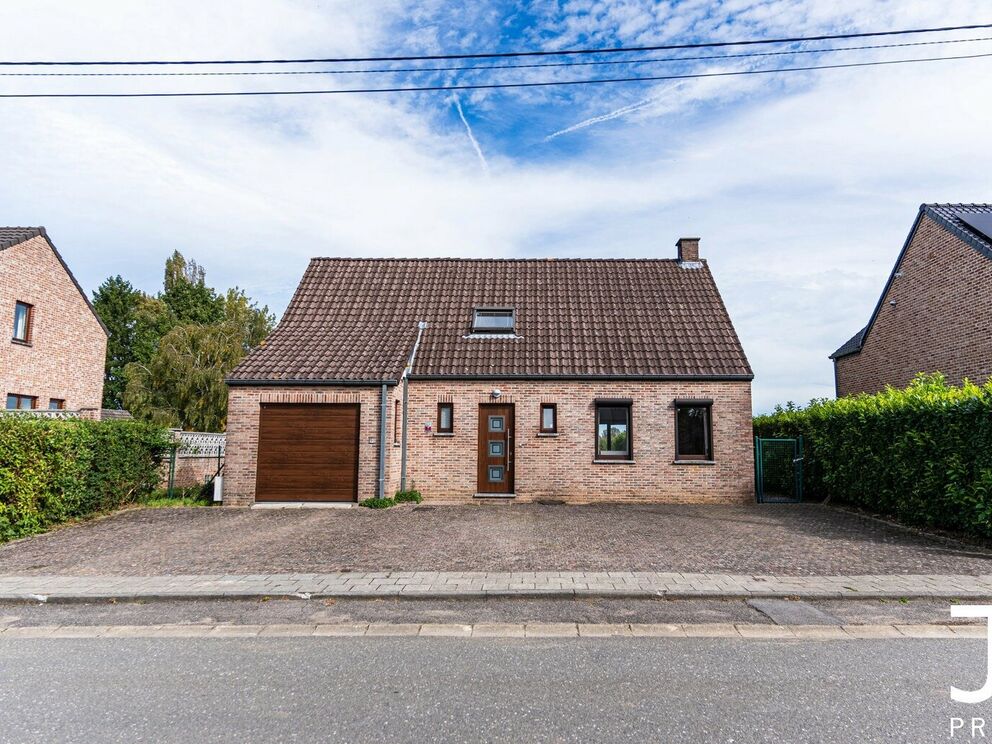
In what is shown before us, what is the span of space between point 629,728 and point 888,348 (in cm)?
2009

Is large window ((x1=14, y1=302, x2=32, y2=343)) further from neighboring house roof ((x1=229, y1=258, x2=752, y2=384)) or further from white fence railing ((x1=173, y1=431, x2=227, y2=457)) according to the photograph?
neighboring house roof ((x1=229, y1=258, x2=752, y2=384))

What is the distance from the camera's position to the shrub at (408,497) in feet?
46.6

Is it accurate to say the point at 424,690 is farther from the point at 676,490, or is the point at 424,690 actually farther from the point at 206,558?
the point at 676,490

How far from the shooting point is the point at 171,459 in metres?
14.9

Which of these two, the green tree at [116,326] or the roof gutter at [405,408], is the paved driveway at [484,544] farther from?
the green tree at [116,326]

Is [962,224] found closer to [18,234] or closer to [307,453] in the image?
[307,453]

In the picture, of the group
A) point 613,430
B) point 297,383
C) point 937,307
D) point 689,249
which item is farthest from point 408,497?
point 937,307

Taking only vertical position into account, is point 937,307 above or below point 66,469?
above

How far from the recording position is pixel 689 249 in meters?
19.2

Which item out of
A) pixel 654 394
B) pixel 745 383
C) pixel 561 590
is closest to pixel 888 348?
pixel 745 383

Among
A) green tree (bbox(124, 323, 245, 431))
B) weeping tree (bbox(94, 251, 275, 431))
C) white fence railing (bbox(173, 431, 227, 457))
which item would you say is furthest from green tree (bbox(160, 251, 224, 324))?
white fence railing (bbox(173, 431, 227, 457))

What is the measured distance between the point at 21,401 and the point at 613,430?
19.8 meters

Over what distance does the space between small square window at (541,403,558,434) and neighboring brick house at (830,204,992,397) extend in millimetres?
10513

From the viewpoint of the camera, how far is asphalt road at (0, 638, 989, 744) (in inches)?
140
